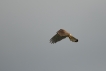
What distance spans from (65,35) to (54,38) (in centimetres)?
14

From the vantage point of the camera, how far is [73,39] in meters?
3.89

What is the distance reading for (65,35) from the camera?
3.83m

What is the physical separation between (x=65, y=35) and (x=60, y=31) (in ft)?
0.18

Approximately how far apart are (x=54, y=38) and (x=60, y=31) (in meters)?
0.14

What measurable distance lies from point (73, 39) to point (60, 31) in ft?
0.47

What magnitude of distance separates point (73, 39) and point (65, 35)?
9 cm

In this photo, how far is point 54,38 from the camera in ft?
12.9

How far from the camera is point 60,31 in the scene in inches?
150
